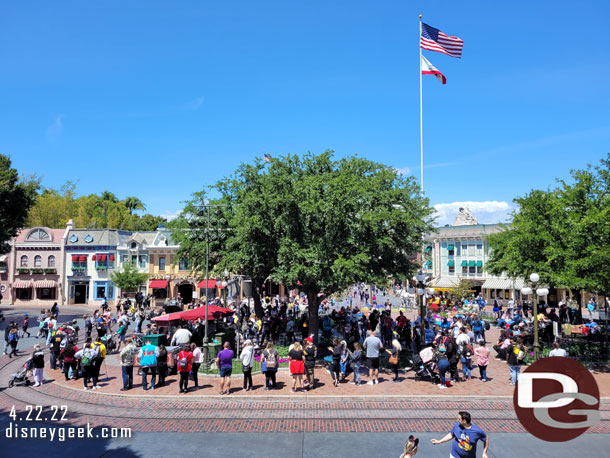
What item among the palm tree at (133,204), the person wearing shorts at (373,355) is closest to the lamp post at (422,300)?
the person wearing shorts at (373,355)

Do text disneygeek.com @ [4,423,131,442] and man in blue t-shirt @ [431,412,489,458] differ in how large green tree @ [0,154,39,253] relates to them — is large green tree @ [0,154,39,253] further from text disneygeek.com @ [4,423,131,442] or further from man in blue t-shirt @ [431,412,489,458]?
man in blue t-shirt @ [431,412,489,458]

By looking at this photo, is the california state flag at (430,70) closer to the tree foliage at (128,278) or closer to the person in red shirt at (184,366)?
the person in red shirt at (184,366)

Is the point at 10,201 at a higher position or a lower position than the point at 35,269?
higher

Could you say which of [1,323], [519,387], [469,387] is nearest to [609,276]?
[469,387]

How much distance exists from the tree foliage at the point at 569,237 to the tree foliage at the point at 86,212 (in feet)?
210

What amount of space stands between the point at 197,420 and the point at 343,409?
4.07 metres

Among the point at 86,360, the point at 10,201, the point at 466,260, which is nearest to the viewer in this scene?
the point at 86,360

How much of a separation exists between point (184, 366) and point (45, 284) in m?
43.2

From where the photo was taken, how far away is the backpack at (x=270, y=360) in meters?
14.5

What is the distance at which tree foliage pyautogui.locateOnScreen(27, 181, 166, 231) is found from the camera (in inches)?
2591

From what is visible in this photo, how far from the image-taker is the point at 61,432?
10.8 metres

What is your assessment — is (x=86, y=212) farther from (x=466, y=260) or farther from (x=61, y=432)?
(x=61, y=432)

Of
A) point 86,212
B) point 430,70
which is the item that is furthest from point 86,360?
point 86,212

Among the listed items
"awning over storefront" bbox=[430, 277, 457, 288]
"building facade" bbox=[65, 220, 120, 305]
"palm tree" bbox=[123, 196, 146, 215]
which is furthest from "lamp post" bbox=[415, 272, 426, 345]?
"palm tree" bbox=[123, 196, 146, 215]
